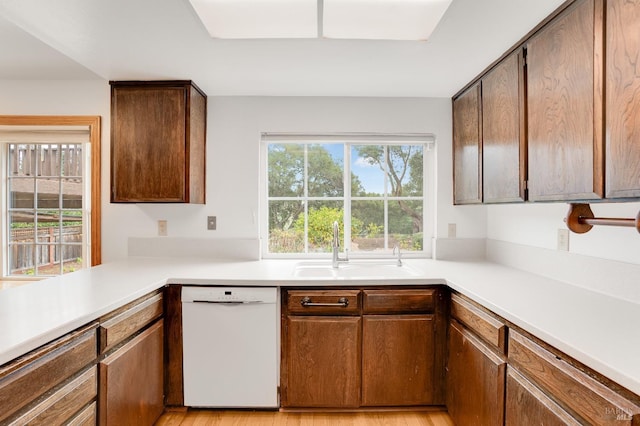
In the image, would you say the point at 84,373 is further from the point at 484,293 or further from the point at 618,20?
the point at 618,20

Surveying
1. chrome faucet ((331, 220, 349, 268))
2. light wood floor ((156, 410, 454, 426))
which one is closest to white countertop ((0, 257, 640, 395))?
chrome faucet ((331, 220, 349, 268))

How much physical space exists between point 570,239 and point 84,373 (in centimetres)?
230

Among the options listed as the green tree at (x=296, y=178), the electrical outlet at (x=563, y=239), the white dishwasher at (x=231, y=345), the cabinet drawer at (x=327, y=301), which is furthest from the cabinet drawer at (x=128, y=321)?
the electrical outlet at (x=563, y=239)

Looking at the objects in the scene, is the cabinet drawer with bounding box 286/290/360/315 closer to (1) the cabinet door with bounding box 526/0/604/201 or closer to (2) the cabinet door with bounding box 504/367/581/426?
(2) the cabinet door with bounding box 504/367/581/426

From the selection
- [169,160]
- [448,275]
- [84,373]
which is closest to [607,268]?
[448,275]

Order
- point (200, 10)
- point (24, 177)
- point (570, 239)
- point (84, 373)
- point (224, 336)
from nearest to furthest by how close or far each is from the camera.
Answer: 1. point (84, 373)
2. point (200, 10)
3. point (570, 239)
4. point (224, 336)
5. point (24, 177)

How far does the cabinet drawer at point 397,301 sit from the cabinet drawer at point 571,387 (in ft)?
2.12

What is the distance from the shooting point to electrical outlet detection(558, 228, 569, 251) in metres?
1.75

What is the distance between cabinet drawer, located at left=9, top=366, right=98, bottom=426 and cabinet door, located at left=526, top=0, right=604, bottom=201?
1992 mm

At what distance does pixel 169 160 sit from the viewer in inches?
86.2

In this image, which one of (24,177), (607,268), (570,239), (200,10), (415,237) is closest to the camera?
(200,10)

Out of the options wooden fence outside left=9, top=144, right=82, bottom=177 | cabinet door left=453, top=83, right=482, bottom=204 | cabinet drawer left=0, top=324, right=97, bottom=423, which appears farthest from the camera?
wooden fence outside left=9, top=144, right=82, bottom=177

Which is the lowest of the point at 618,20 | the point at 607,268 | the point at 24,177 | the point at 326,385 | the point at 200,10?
the point at 326,385

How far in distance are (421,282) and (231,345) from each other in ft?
3.76
